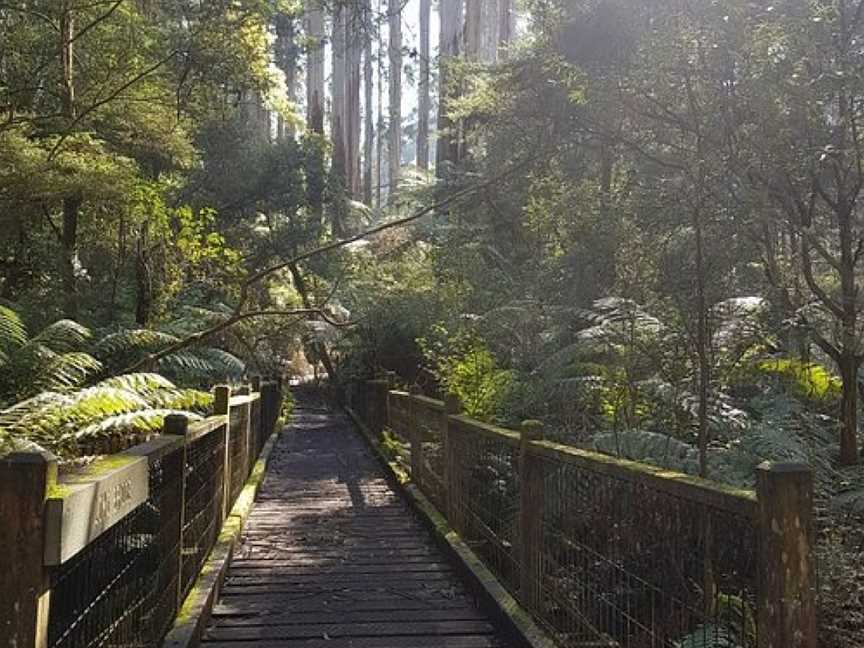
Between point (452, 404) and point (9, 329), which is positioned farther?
point (9, 329)

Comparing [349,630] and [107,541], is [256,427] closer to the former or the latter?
[349,630]

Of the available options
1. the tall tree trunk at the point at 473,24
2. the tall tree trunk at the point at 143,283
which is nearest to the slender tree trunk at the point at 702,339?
the tall tree trunk at the point at 143,283

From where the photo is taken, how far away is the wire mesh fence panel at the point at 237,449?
779 centimetres

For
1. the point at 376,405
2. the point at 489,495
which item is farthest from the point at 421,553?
the point at 376,405

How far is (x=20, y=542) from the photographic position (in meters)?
2.26

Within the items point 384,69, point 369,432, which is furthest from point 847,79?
point 384,69

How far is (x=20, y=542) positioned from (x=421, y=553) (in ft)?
16.6

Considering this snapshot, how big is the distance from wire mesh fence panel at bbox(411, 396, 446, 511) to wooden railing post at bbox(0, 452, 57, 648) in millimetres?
5413

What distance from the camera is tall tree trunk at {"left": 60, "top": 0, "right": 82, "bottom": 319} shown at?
31.5 feet

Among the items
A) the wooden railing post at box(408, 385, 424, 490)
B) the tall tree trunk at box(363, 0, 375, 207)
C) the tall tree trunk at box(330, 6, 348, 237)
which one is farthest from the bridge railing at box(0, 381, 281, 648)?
the tall tree trunk at box(363, 0, 375, 207)

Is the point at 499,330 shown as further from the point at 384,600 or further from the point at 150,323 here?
the point at 384,600

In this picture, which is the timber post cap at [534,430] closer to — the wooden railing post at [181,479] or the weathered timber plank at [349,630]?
the weathered timber plank at [349,630]

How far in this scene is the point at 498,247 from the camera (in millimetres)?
15570

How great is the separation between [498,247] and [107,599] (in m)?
12.8
